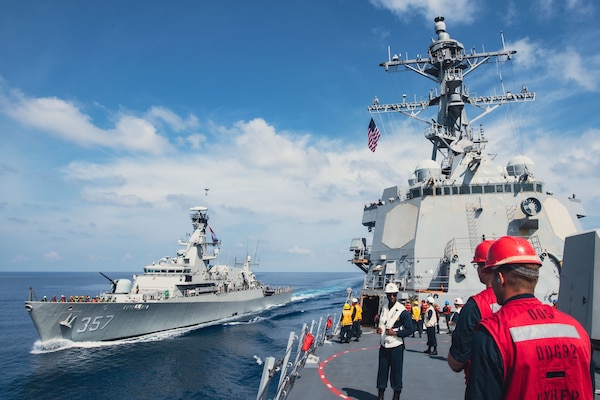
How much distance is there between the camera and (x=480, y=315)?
286 cm

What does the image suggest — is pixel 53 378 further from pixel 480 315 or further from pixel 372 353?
pixel 480 315

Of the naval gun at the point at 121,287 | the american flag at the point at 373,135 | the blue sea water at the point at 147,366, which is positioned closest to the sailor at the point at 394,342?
the blue sea water at the point at 147,366

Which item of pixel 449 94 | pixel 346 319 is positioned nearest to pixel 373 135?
pixel 449 94

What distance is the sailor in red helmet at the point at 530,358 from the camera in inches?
61.2

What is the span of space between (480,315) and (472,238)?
44.0ft

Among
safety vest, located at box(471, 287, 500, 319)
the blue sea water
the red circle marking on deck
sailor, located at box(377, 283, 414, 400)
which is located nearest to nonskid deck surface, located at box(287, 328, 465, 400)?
the red circle marking on deck

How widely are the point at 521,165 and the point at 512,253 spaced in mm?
18687

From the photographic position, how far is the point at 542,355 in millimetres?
1567

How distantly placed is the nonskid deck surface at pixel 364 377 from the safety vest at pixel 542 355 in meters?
4.43

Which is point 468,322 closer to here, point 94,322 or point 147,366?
point 147,366

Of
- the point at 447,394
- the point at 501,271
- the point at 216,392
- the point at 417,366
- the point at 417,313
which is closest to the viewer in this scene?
the point at 501,271

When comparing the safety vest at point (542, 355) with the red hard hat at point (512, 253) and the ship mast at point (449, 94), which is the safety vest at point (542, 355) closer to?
the red hard hat at point (512, 253)

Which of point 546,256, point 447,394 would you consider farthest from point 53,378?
point 546,256

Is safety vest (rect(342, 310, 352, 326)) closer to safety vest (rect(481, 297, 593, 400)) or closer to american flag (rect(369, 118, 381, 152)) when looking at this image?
safety vest (rect(481, 297, 593, 400))
